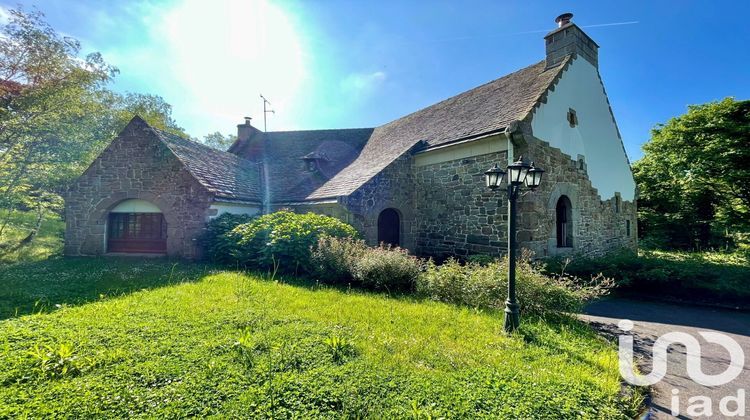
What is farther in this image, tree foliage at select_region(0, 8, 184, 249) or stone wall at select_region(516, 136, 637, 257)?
tree foliage at select_region(0, 8, 184, 249)

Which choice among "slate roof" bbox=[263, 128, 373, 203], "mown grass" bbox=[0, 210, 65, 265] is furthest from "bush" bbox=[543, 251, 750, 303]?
"mown grass" bbox=[0, 210, 65, 265]

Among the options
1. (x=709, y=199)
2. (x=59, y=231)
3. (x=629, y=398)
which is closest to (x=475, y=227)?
(x=629, y=398)

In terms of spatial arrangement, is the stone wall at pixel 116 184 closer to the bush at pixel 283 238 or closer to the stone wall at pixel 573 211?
the bush at pixel 283 238

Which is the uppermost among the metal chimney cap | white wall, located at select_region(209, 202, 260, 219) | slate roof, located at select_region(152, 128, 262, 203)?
the metal chimney cap

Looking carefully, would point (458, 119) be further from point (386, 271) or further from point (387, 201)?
point (386, 271)

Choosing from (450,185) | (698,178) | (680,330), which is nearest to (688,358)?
(680,330)

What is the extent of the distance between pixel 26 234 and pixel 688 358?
23.8 meters

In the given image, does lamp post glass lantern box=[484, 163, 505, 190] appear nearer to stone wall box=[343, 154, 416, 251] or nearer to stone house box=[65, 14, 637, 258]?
stone house box=[65, 14, 637, 258]

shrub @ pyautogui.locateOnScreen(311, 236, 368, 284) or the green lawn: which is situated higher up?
shrub @ pyautogui.locateOnScreen(311, 236, 368, 284)

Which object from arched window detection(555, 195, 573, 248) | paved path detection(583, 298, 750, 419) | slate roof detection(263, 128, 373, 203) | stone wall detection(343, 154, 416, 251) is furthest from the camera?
slate roof detection(263, 128, 373, 203)

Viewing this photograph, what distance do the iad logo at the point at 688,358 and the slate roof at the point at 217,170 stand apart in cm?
1091

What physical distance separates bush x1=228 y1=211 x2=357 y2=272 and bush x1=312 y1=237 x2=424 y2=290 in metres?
0.49

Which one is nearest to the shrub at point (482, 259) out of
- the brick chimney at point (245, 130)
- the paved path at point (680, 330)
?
the paved path at point (680, 330)

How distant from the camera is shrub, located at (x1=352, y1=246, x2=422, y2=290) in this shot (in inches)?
269
